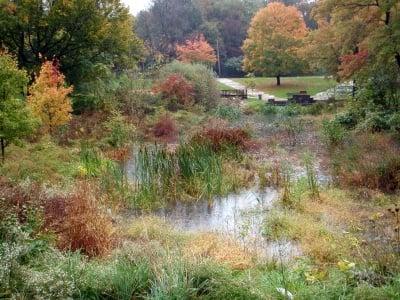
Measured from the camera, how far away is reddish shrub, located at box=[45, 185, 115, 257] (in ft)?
Answer: 20.8

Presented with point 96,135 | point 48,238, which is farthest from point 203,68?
point 48,238

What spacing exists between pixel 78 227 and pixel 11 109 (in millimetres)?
5260

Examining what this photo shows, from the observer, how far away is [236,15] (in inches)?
2168

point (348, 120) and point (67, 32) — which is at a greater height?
point (67, 32)

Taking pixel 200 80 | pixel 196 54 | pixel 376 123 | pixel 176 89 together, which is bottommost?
pixel 376 123

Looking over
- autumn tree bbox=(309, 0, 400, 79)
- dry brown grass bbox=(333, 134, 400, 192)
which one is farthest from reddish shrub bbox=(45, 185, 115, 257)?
autumn tree bbox=(309, 0, 400, 79)

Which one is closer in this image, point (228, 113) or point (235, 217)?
point (235, 217)

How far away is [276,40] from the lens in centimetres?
3622

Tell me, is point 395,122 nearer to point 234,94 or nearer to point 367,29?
point 367,29

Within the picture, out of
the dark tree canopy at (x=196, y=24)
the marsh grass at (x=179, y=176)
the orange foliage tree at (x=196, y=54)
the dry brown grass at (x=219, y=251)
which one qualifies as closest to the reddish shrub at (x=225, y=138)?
the marsh grass at (x=179, y=176)

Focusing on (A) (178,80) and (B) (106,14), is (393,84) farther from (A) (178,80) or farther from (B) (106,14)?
(B) (106,14)

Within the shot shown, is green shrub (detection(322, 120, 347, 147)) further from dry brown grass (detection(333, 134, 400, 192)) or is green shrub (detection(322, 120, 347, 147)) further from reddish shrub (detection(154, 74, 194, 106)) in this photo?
reddish shrub (detection(154, 74, 194, 106))

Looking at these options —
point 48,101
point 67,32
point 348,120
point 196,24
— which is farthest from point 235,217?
point 196,24

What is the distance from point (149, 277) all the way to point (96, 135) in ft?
42.5
